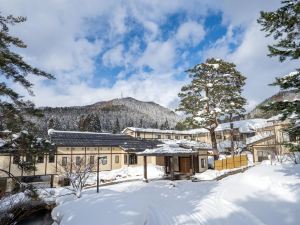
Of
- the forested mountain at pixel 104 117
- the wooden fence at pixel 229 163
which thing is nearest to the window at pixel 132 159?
the forested mountain at pixel 104 117

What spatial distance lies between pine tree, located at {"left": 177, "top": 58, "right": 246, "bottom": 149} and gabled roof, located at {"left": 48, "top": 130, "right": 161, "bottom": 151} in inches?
391

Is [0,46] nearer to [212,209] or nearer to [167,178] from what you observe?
[212,209]

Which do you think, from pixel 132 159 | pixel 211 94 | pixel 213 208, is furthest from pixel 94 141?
pixel 213 208

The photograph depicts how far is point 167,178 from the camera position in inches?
1020

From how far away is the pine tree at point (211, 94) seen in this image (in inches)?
1139

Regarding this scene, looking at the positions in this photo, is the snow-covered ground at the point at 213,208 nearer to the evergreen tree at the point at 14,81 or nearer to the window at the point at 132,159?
the evergreen tree at the point at 14,81

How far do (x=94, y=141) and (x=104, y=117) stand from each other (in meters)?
80.1

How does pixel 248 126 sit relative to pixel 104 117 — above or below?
below

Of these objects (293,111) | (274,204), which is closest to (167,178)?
(274,204)

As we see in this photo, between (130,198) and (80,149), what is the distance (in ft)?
62.9

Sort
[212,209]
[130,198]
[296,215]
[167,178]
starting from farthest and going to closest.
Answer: [167,178] < [130,198] < [212,209] < [296,215]

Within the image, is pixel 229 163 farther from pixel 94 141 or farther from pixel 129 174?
pixel 94 141

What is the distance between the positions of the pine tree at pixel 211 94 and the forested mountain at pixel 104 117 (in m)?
3.88

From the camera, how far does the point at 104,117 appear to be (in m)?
113
